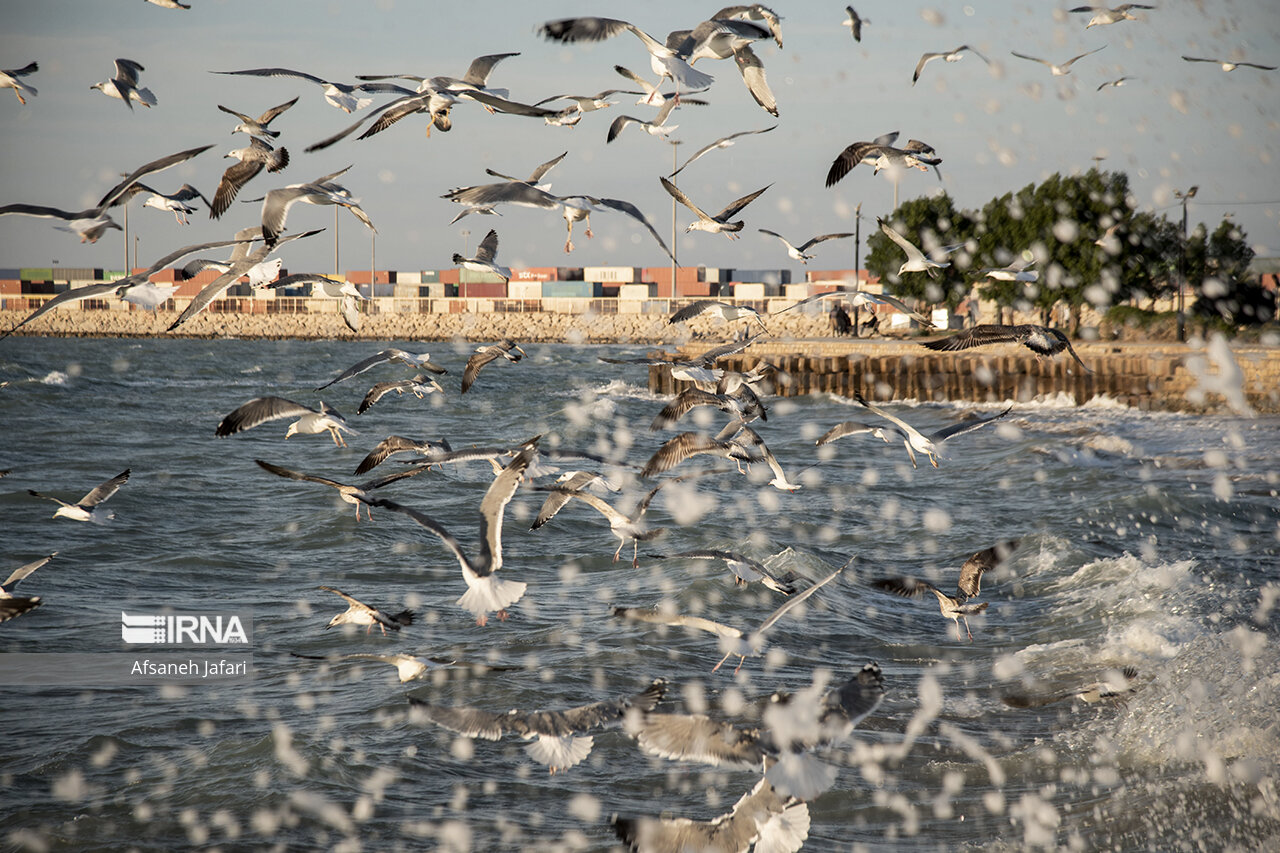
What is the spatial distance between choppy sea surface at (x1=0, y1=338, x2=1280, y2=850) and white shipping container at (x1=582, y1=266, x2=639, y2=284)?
11059 cm

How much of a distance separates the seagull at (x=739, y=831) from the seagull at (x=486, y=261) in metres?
4.36

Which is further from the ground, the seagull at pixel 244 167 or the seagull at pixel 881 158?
the seagull at pixel 881 158

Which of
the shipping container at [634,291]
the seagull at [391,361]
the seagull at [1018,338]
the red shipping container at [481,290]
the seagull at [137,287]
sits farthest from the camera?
the red shipping container at [481,290]

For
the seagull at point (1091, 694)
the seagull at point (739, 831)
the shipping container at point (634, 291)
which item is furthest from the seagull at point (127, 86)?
the shipping container at point (634, 291)

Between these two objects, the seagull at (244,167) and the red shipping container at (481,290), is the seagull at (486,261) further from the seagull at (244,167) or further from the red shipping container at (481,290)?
the red shipping container at (481,290)

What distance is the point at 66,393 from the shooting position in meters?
35.0

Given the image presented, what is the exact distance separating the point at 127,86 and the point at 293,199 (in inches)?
105

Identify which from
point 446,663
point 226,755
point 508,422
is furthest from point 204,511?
point 508,422

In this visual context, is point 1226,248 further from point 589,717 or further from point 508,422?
point 589,717

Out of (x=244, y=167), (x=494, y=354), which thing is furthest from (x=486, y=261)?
(x=244, y=167)

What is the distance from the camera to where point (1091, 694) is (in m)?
7.34

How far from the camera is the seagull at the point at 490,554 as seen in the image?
4.46 m

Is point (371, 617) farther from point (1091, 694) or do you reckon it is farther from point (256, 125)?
point (1091, 694)

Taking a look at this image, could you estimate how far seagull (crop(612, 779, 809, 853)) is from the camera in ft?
12.6
